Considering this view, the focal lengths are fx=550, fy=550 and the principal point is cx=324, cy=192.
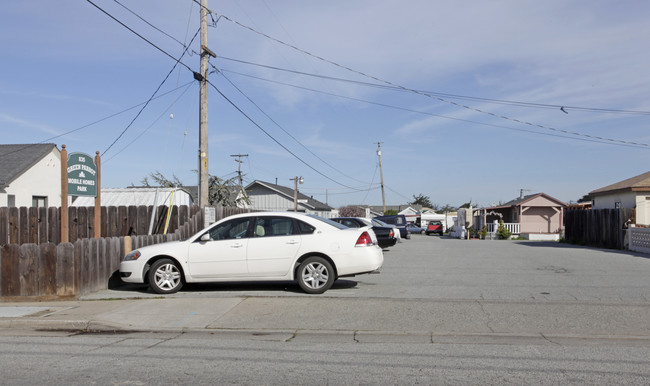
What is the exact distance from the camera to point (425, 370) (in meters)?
5.77

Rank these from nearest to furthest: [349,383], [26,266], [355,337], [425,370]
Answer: [349,383], [425,370], [355,337], [26,266]

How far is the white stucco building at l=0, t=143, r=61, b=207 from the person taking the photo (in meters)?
23.0

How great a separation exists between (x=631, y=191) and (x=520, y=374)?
24.5 m

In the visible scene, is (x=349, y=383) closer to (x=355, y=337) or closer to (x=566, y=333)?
(x=355, y=337)

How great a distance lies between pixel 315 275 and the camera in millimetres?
10266

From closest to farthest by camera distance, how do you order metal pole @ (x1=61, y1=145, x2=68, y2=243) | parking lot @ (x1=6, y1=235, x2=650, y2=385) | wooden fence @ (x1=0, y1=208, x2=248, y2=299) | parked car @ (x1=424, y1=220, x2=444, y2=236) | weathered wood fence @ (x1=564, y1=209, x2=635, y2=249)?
parking lot @ (x1=6, y1=235, x2=650, y2=385) → wooden fence @ (x1=0, y1=208, x2=248, y2=299) → metal pole @ (x1=61, y1=145, x2=68, y2=243) → weathered wood fence @ (x1=564, y1=209, x2=635, y2=249) → parked car @ (x1=424, y1=220, x2=444, y2=236)

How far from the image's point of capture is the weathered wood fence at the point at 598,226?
23641 millimetres

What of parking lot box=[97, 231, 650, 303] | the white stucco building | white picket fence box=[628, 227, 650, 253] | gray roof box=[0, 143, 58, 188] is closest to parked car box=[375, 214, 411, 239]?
white picket fence box=[628, 227, 650, 253]

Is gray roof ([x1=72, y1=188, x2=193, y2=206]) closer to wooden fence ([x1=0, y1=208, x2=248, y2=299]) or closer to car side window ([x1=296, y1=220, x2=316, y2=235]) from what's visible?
wooden fence ([x1=0, y1=208, x2=248, y2=299])

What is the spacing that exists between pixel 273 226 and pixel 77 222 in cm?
773

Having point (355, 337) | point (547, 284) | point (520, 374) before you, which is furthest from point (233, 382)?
point (547, 284)

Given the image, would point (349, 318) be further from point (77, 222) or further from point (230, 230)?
point (77, 222)

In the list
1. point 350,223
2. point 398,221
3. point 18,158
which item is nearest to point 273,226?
point 350,223

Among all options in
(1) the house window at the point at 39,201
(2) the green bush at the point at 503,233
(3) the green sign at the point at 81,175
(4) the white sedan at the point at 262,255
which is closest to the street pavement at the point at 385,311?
(4) the white sedan at the point at 262,255
